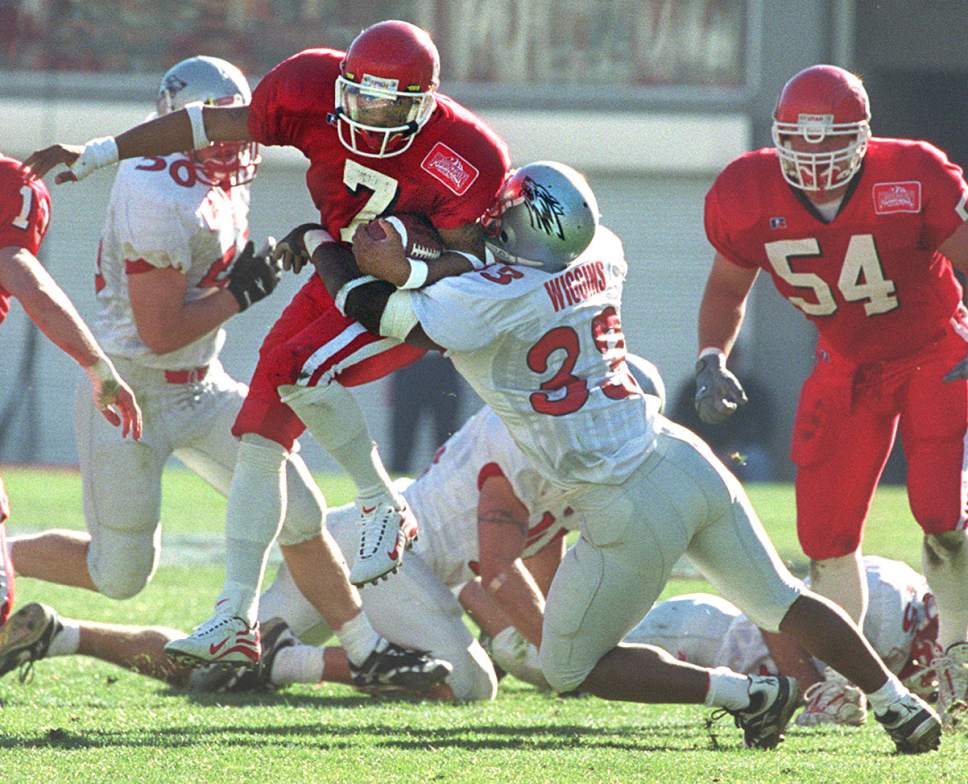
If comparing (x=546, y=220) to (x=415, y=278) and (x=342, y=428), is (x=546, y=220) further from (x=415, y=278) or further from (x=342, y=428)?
(x=342, y=428)

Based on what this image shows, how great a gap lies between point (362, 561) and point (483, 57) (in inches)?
569

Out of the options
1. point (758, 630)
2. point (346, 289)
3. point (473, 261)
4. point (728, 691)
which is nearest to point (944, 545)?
point (758, 630)

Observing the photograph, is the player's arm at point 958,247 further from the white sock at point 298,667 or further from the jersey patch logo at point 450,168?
the white sock at point 298,667

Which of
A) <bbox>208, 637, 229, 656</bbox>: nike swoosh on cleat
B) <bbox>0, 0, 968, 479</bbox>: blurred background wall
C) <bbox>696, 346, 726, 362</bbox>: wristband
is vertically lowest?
<bbox>0, 0, 968, 479</bbox>: blurred background wall

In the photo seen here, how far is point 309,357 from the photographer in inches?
173

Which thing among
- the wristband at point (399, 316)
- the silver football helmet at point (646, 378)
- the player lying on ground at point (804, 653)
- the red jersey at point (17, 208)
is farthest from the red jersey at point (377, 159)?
the player lying on ground at point (804, 653)

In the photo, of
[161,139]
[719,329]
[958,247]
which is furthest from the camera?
[719,329]

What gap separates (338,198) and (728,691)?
1608mm

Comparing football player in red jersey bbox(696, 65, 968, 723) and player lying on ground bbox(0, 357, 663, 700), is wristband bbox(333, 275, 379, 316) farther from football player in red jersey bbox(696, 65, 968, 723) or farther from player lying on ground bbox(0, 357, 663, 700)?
football player in red jersey bbox(696, 65, 968, 723)

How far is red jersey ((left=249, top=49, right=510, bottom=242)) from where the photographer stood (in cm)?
447

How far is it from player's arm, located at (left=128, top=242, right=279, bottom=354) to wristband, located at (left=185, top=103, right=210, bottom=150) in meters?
0.66

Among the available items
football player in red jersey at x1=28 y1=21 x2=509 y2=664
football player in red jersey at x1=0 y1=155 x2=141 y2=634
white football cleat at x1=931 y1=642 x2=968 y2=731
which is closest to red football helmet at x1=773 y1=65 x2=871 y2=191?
football player in red jersey at x1=28 y1=21 x2=509 y2=664

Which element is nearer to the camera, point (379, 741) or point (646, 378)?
point (379, 741)

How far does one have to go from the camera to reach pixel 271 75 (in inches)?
180
